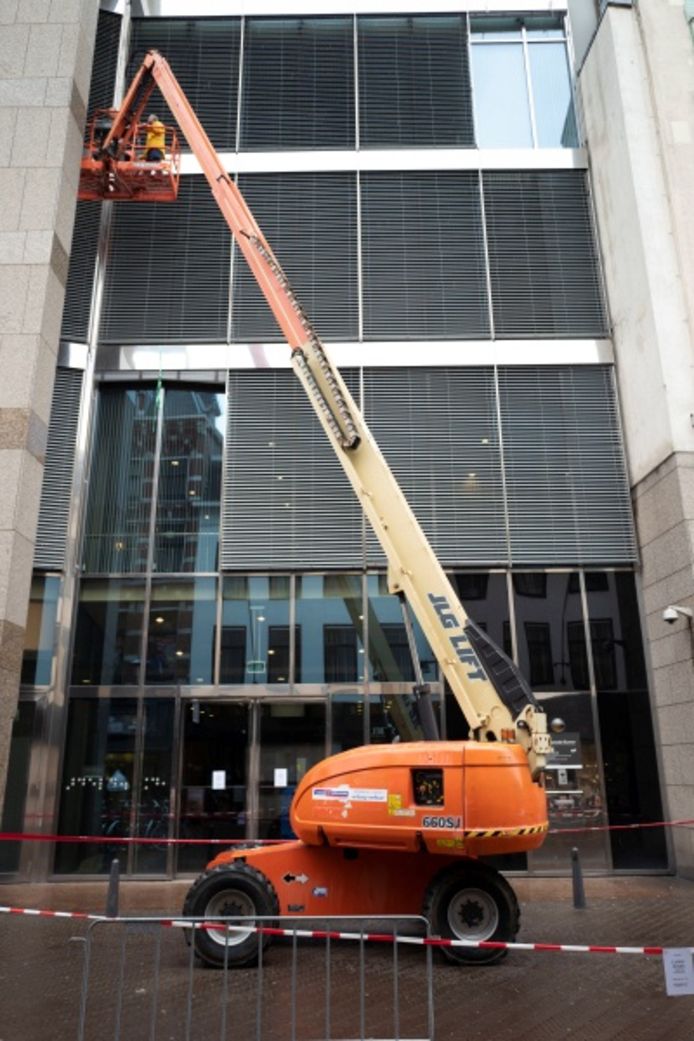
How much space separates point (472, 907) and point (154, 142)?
15.4m

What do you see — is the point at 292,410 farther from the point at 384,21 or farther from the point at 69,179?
the point at 384,21

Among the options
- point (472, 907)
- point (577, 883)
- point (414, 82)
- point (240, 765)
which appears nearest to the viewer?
point (472, 907)

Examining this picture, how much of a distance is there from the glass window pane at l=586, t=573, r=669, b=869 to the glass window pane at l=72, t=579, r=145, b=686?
869 centimetres

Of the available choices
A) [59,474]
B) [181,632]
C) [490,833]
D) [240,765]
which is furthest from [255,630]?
[490,833]

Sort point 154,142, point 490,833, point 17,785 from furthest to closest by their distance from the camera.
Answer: point 154,142 < point 17,785 < point 490,833

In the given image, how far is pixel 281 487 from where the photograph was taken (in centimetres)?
1564

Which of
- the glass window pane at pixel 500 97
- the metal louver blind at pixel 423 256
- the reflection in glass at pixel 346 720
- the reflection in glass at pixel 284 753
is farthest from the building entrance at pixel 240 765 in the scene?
the glass window pane at pixel 500 97

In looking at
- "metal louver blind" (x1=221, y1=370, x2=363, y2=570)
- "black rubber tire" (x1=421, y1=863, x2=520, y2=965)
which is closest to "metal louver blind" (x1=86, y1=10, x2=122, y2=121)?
"metal louver blind" (x1=221, y1=370, x2=363, y2=570)

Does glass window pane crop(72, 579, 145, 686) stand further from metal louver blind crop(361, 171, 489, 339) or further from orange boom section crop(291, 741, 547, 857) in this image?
metal louver blind crop(361, 171, 489, 339)

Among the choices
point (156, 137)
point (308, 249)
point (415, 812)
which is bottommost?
point (415, 812)

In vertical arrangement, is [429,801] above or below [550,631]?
below

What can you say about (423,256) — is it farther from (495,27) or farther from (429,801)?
(429,801)

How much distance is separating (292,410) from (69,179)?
584cm

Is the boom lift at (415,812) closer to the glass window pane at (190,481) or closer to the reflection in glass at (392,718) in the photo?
the reflection in glass at (392,718)
